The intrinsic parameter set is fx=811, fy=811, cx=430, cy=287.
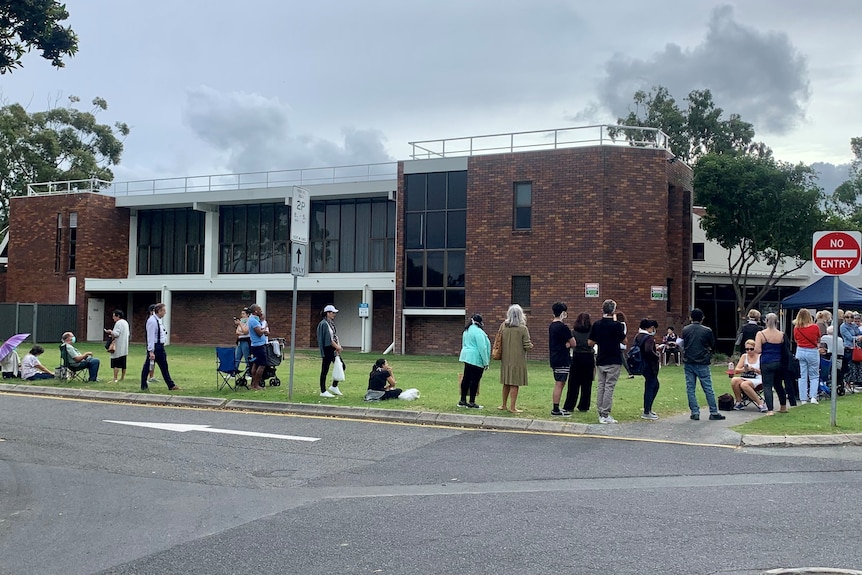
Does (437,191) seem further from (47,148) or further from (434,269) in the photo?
(47,148)

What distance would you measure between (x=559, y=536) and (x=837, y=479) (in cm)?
375

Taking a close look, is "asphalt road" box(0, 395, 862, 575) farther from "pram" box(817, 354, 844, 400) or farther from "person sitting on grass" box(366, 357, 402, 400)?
"pram" box(817, 354, 844, 400)

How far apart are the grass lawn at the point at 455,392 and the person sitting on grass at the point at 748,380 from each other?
0.62 meters

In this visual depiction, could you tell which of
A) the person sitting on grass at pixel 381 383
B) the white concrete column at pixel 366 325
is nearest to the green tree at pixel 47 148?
the white concrete column at pixel 366 325

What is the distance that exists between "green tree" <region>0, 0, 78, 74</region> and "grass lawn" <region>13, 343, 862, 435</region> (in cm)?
677

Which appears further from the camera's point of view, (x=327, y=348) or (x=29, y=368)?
(x=29, y=368)

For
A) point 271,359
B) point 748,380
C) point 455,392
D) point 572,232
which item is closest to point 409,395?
point 455,392

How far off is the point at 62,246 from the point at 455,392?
2946 cm

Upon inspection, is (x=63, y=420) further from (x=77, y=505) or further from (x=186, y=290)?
(x=186, y=290)

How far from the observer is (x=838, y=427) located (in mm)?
10984

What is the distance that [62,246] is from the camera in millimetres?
38594

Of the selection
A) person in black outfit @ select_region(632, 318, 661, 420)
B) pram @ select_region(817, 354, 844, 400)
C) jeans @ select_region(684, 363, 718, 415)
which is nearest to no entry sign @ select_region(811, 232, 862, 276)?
jeans @ select_region(684, 363, 718, 415)

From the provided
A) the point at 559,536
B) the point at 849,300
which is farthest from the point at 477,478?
the point at 849,300

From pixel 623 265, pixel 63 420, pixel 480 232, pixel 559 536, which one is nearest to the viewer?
pixel 559 536
